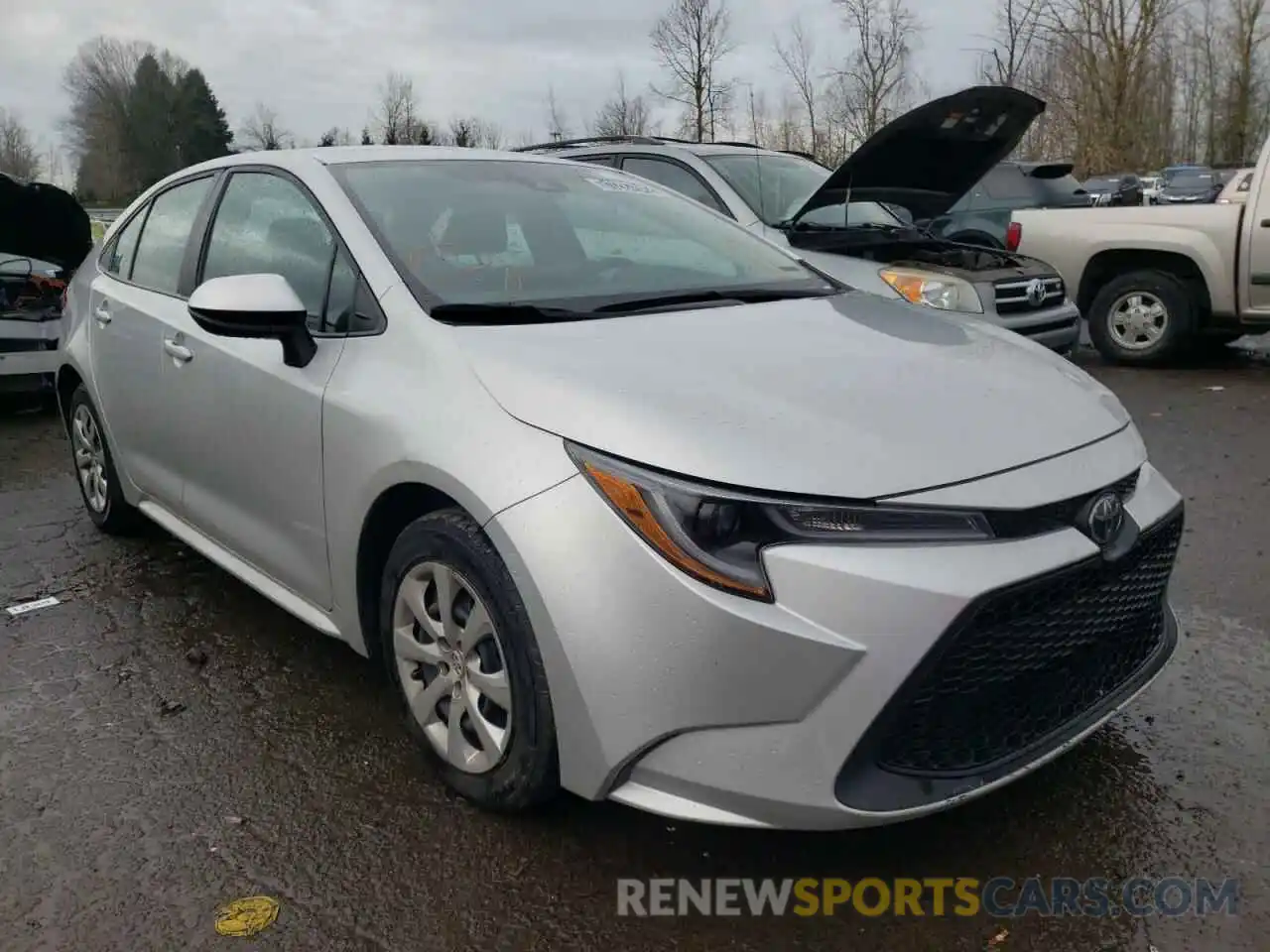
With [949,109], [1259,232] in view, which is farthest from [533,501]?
[1259,232]

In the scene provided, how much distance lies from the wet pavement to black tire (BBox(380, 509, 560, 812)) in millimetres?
119

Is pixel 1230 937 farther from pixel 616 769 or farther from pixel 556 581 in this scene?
pixel 556 581

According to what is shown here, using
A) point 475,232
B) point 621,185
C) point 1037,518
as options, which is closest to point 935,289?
point 621,185

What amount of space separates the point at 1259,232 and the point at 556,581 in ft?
25.0

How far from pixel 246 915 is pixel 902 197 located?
18.7 ft

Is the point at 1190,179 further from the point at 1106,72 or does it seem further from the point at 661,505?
the point at 661,505

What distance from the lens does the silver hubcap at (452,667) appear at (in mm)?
2443

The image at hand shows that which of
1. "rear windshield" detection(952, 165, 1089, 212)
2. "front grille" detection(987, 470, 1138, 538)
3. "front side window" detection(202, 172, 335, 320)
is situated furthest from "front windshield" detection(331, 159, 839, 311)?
"rear windshield" detection(952, 165, 1089, 212)

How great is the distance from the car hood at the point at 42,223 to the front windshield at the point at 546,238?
4.52 m

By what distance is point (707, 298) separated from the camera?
3078 mm

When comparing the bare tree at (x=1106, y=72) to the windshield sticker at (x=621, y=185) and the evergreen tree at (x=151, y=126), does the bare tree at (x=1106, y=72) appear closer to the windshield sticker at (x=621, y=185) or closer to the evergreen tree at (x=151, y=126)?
the windshield sticker at (x=621, y=185)

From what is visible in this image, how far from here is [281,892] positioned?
93.4 inches

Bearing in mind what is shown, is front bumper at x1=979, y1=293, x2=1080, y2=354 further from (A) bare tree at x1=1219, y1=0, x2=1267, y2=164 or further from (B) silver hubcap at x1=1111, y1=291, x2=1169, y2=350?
(A) bare tree at x1=1219, y1=0, x2=1267, y2=164

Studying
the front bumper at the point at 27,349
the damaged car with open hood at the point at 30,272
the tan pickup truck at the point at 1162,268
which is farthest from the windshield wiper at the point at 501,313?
the tan pickup truck at the point at 1162,268
